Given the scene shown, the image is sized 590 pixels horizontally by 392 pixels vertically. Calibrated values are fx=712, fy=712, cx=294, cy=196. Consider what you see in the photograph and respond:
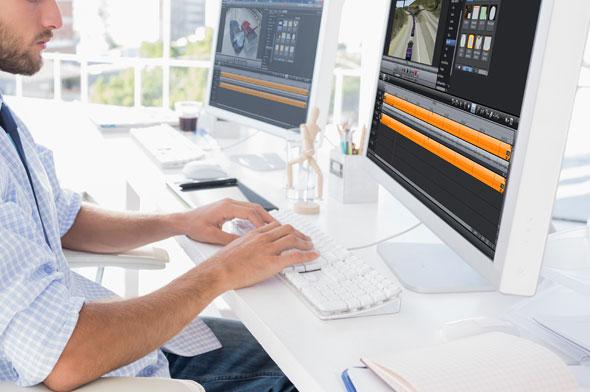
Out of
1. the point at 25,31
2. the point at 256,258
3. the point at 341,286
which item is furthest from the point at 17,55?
the point at 341,286

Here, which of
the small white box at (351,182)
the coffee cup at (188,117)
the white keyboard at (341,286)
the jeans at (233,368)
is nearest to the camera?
the white keyboard at (341,286)

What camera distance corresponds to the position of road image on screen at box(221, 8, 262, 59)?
204cm

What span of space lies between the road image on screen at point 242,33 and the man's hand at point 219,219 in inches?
29.7

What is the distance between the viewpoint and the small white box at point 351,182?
5.42 ft

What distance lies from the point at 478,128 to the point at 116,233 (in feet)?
2.68

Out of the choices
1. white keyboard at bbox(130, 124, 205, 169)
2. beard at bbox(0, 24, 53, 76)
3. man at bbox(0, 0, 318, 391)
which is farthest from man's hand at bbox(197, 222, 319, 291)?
white keyboard at bbox(130, 124, 205, 169)

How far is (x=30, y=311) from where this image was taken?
0.93 m

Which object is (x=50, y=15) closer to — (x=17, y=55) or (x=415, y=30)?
(x=17, y=55)

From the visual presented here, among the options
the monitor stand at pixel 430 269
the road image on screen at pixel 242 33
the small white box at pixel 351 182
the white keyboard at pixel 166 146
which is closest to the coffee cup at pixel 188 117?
the white keyboard at pixel 166 146

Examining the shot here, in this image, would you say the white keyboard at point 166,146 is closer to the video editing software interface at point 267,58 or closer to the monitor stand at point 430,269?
the video editing software interface at point 267,58

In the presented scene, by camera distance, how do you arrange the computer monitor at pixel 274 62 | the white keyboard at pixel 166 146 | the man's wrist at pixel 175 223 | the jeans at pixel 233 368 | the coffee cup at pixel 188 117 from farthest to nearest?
the coffee cup at pixel 188 117
the white keyboard at pixel 166 146
the computer monitor at pixel 274 62
the man's wrist at pixel 175 223
the jeans at pixel 233 368

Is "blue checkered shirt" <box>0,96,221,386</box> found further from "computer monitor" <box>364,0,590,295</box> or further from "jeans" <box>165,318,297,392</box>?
"computer monitor" <box>364,0,590,295</box>

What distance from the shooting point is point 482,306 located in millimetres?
1133

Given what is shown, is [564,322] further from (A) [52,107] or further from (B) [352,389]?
(A) [52,107]
